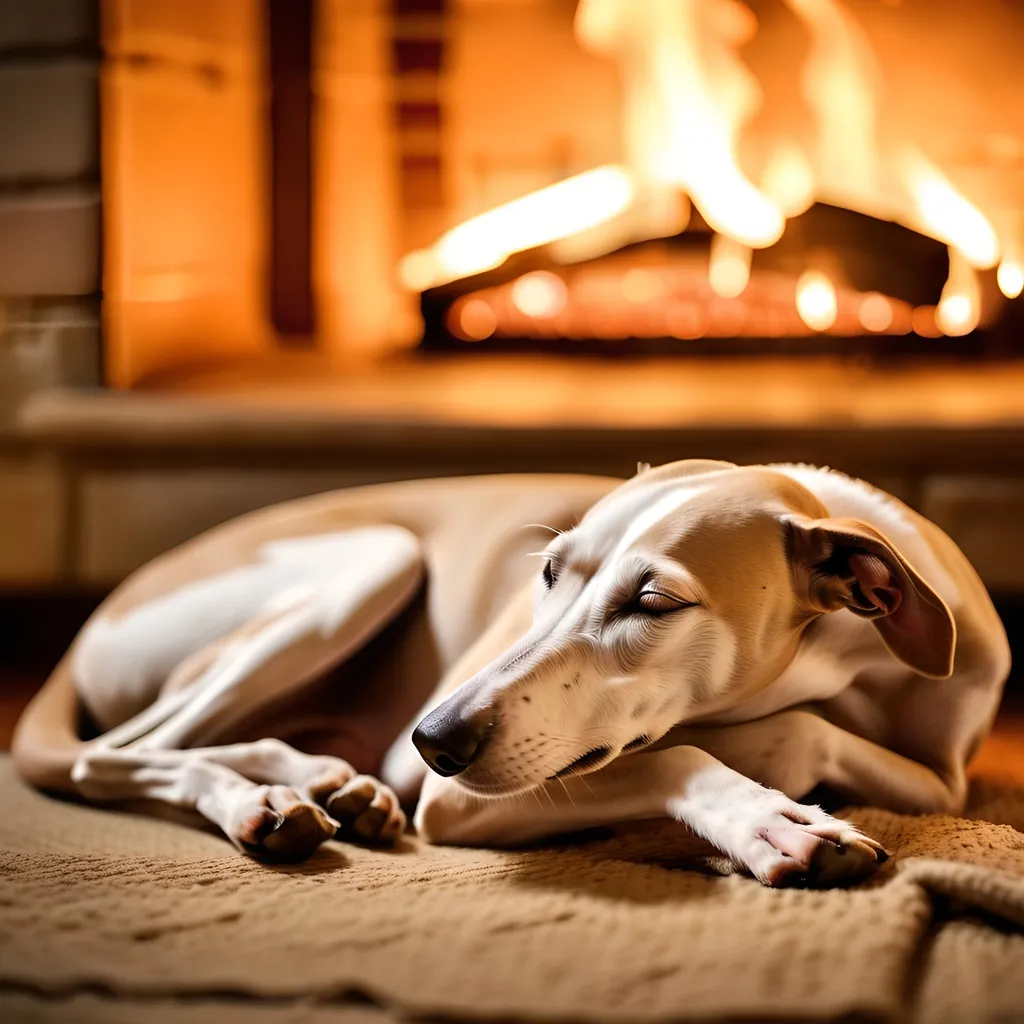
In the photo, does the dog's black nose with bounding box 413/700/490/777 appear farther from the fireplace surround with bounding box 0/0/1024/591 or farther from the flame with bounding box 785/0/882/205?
the flame with bounding box 785/0/882/205

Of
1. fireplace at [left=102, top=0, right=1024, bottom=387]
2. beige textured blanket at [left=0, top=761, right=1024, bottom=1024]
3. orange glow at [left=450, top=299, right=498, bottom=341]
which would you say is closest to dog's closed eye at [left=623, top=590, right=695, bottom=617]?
beige textured blanket at [left=0, top=761, right=1024, bottom=1024]

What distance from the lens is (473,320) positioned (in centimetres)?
268

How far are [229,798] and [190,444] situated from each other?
1074mm

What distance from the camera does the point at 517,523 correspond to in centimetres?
167

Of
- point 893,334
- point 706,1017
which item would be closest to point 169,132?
point 893,334

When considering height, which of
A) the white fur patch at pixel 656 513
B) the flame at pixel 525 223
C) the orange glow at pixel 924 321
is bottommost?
the white fur patch at pixel 656 513

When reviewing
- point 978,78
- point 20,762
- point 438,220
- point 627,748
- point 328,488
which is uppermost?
point 978,78

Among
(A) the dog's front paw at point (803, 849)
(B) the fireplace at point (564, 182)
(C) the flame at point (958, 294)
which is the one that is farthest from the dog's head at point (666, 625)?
(C) the flame at point (958, 294)

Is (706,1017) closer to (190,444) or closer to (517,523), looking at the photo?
(517,523)

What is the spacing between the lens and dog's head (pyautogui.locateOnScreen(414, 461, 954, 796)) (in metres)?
1.12

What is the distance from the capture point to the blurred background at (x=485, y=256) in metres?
2.29

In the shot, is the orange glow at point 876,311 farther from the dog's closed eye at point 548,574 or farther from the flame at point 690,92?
the dog's closed eye at point 548,574

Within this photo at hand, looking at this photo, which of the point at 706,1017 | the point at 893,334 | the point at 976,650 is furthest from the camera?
the point at 893,334

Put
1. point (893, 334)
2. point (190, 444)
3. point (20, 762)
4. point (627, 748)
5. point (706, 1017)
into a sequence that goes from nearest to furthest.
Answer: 1. point (706, 1017)
2. point (627, 748)
3. point (20, 762)
4. point (190, 444)
5. point (893, 334)
